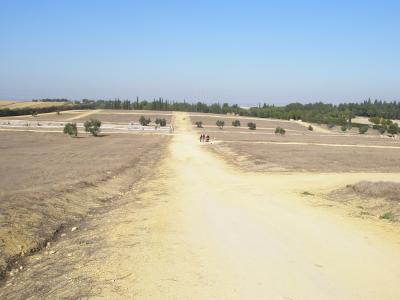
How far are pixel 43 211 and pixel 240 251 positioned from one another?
6.69 m

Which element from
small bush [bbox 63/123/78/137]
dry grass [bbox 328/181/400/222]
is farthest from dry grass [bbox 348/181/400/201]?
small bush [bbox 63/123/78/137]

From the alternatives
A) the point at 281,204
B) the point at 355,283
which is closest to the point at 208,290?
the point at 355,283

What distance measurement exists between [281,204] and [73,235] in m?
7.19

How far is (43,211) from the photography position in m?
13.7

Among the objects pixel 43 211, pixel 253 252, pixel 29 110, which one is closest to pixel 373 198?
pixel 253 252

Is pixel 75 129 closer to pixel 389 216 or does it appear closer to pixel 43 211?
pixel 43 211

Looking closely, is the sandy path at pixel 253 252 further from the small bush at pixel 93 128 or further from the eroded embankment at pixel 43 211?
the small bush at pixel 93 128

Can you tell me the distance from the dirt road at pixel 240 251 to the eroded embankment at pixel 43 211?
111 cm

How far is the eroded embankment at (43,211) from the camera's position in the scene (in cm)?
1072

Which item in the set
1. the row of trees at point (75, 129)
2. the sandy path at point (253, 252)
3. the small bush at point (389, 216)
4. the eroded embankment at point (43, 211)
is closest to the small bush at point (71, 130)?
the row of trees at point (75, 129)

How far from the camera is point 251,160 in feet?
102

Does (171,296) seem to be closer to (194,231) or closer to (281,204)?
(194,231)

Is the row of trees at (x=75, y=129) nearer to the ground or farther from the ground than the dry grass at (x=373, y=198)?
nearer to the ground

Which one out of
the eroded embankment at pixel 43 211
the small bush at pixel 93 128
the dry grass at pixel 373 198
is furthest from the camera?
the small bush at pixel 93 128
